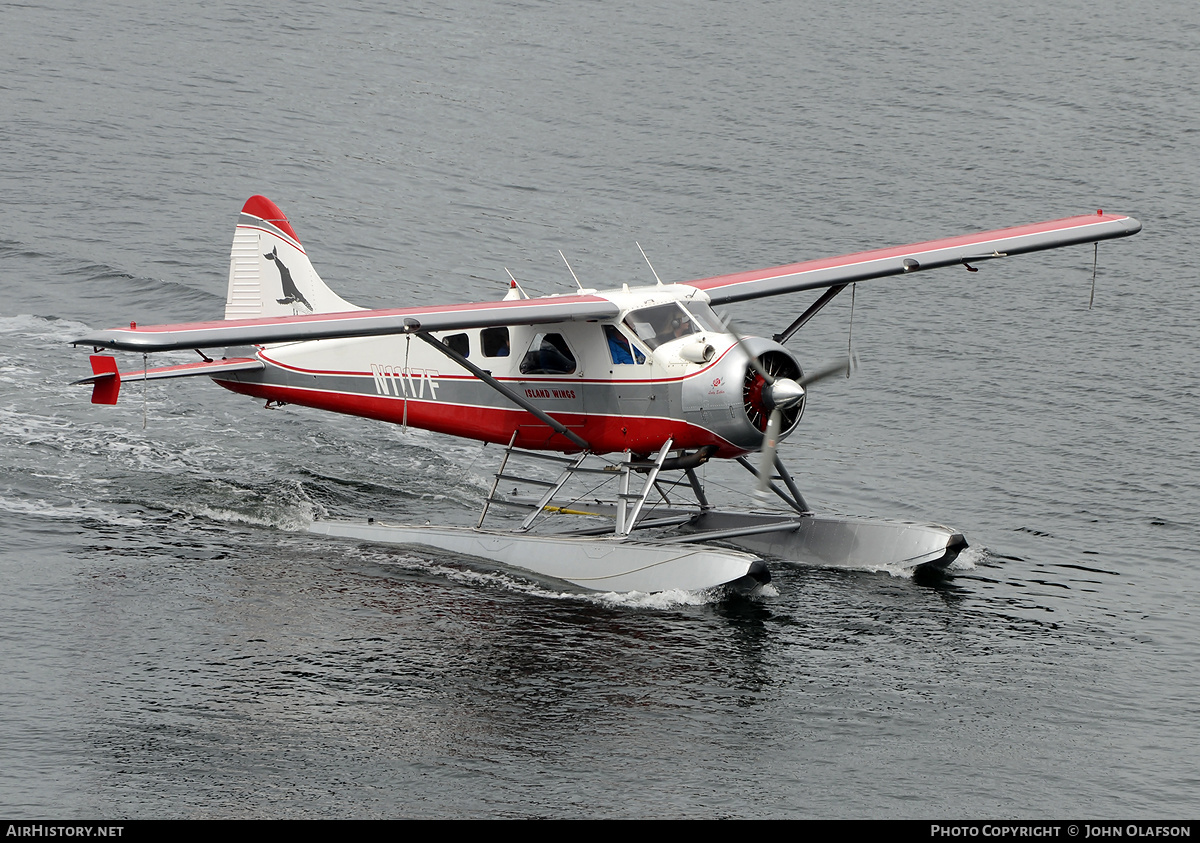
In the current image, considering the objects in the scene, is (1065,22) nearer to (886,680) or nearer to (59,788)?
(886,680)

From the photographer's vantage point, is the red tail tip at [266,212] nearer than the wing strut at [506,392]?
No

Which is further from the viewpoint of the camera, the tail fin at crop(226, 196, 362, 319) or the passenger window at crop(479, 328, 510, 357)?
the tail fin at crop(226, 196, 362, 319)

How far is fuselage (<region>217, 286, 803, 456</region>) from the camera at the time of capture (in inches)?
692

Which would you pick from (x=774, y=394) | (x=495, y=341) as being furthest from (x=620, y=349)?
(x=774, y=394)

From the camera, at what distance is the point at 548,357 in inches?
752

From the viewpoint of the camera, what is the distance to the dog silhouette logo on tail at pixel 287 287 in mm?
22797

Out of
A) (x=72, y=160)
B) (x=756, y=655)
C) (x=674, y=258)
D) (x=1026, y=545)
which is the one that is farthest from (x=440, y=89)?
(x=756, y=655)

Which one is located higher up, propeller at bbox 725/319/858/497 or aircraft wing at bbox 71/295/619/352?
aircraft wing at bbox 71/295/619/352

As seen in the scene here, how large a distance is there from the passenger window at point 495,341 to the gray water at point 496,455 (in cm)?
320

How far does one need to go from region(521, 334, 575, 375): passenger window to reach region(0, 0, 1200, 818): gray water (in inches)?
118

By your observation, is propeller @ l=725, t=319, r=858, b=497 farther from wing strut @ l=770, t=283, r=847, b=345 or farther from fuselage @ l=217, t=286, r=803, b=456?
wing strut @ l=770, t=283, r=847, b=345

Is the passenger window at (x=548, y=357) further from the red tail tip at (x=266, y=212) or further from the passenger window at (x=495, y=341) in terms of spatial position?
the red tail tip at (x=266, y=212)

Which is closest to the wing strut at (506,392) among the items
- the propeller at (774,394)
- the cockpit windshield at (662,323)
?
the cockpit windshield at (662,323)

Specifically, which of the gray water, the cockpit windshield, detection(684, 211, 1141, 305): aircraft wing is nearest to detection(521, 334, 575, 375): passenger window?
the cockpit windshield
